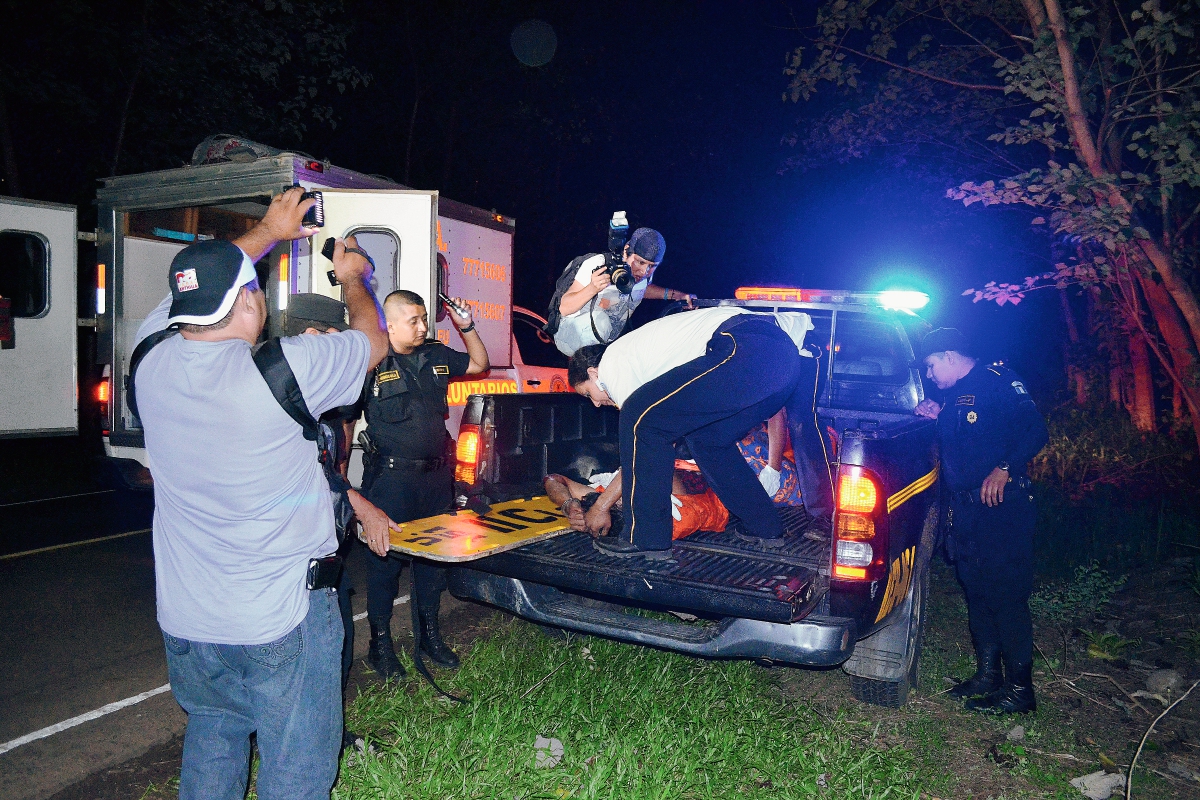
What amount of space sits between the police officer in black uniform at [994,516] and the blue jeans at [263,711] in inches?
136

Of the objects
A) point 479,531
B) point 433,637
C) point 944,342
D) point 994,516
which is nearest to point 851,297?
point 944,342

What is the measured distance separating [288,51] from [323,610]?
534 inches

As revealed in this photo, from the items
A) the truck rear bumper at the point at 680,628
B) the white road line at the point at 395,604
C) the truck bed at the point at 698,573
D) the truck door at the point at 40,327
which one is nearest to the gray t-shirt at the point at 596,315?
the truck bed at the point at 698,573

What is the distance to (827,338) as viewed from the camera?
541cm

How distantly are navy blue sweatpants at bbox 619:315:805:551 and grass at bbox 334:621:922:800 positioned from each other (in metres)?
0.89

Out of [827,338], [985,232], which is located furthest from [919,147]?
[827,338]

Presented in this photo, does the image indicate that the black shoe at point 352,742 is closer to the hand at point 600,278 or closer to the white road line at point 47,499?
the hand at point 600,278

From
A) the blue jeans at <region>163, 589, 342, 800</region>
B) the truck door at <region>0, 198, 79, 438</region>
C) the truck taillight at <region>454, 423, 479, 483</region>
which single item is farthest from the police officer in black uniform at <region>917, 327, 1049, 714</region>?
the truck door at <region>0, 198, 79, 438</region>

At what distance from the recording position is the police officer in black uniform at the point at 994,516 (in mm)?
4395

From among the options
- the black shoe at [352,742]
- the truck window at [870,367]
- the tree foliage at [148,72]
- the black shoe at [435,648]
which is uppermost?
the tree foliage at [148,72]

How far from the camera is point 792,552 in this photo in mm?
3873

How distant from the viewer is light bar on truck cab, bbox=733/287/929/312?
4.68 metres

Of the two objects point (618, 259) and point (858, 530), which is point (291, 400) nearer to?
point (858, 530)

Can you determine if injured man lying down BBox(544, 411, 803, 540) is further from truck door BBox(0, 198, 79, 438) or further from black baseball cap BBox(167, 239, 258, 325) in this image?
A: truck door BBox(0, 198, 79, 438)
